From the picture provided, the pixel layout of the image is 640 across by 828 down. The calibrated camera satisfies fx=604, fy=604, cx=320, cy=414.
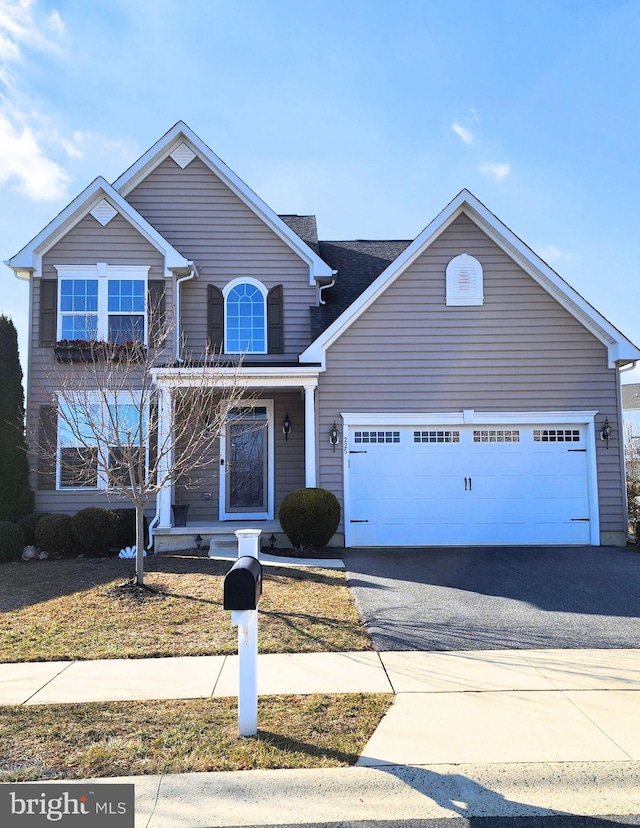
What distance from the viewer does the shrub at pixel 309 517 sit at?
1099 centimetres

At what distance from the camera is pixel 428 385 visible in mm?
12461

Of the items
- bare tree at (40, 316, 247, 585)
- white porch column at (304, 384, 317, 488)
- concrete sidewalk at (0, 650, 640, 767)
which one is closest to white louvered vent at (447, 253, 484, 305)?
white porch column at (304, 384, 317, 488)

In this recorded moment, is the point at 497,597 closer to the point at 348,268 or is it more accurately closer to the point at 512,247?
the point at 512,247

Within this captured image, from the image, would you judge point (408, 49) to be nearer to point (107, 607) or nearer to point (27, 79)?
point (27, 79)

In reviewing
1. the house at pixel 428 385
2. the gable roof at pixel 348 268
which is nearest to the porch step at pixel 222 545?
the house at pixel 428 385

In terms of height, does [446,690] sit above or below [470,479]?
below

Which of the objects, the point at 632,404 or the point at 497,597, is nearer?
the point at 497,597

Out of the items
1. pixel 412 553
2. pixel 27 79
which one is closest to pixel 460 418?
pixel 412 553

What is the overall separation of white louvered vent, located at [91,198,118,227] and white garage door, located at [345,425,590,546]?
7.14 metres

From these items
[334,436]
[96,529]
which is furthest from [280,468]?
[96,529]

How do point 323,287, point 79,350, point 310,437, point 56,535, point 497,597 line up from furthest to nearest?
1. point 323,287
2. point 79,350
3. point 310,437
4. point 56,535
5. point 497,597

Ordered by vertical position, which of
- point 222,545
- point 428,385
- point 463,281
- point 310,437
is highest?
point 463,281

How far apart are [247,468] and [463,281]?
6.17 m

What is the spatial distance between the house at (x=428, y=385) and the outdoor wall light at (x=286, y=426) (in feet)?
2.25
